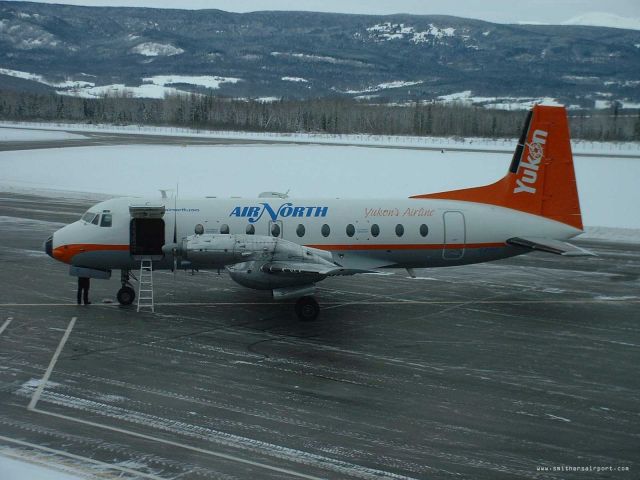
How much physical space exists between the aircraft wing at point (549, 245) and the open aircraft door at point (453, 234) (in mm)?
1597

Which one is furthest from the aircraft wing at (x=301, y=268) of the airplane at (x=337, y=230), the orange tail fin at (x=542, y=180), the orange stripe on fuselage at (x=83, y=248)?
the orange tail fin at (x=542, y=180)

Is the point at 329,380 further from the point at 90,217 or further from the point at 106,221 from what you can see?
the point at 90,217

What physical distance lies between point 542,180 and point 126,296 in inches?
552

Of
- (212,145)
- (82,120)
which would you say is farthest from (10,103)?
(212,145)

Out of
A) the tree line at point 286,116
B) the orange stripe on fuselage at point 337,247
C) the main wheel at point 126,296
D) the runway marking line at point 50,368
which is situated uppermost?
the tree line at point 286,116

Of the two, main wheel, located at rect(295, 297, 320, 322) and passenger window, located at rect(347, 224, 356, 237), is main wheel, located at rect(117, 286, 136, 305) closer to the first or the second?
main wheel, located at rect(295, 297, 320, 322)

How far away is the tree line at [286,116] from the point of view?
A: 117 meters

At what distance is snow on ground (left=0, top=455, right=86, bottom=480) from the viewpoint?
1132cm

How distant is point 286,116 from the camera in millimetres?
142625

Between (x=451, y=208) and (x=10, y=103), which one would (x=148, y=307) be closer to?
(x=451, y=208)

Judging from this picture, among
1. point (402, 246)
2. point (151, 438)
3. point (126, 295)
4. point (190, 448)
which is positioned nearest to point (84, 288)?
point (126, 295)

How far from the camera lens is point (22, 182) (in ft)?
189

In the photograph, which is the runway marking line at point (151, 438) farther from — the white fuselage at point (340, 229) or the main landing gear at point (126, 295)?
the white fuselage at point (340, 229)

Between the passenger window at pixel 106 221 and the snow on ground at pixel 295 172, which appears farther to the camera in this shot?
the snow on ground at pixel 295 172
